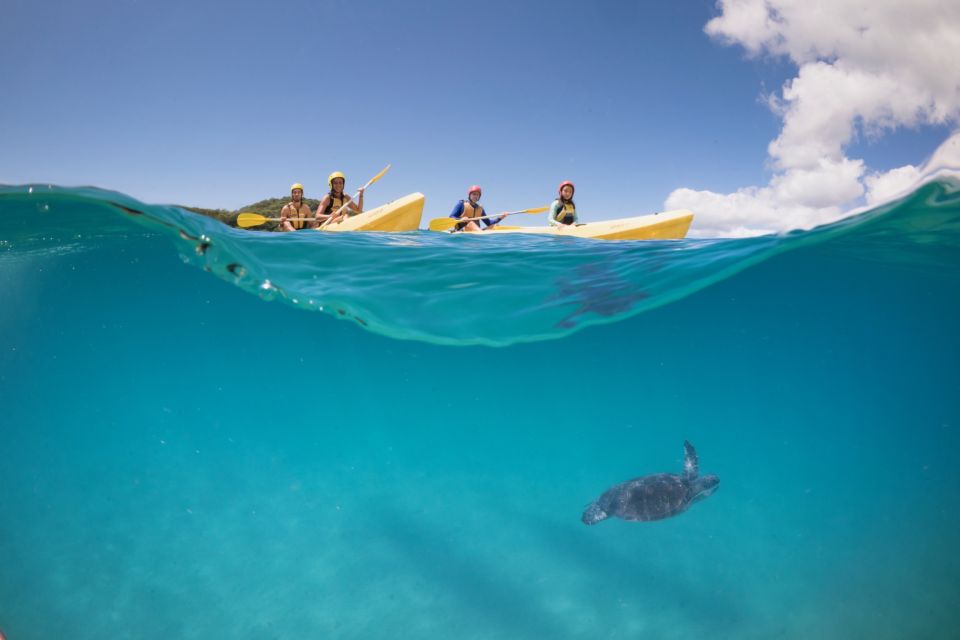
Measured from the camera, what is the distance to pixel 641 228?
10461 mm

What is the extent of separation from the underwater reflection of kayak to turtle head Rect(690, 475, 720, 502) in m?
5.26

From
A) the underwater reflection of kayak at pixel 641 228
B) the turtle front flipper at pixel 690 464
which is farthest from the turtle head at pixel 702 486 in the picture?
the underwater reflection of kayak at pixel 641 228

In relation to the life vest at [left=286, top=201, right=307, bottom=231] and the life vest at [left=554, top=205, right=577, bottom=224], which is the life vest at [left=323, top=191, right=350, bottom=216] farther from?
the life vest at [left=554, top=205, right=577, bottom=224]

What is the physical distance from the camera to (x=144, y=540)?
41.3 feet

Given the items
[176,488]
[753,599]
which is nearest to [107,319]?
[176,488]

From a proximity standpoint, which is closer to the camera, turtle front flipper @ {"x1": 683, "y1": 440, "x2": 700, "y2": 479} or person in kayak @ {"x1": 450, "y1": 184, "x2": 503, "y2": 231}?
turtle front flipper @ {"x1": 683, "y1": 440, "x2": 700, "y2": 479}

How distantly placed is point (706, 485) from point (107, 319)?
2444 centimetres

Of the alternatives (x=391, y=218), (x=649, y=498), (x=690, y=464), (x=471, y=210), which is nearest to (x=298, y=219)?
(x=391, y=218)

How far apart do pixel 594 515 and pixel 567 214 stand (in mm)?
7721

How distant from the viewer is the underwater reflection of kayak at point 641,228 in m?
10.4

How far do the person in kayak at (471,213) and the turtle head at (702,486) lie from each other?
26.1ft

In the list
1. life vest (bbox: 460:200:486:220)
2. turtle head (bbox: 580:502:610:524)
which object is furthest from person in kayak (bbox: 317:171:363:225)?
turtle head (bbox: 580:502:610:524)

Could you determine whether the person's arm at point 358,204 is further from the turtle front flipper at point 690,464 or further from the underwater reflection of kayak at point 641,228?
the turtle front flipper at point 690,464

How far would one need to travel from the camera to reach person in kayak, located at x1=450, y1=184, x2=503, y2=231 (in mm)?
12523
